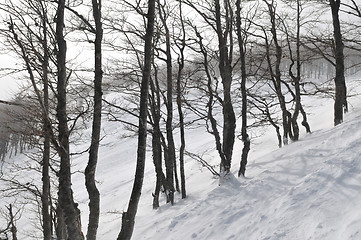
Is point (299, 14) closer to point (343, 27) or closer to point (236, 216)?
point (343, 27)

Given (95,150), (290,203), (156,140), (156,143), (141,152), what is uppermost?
(95,150)

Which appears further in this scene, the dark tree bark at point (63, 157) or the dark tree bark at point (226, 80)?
the dark tree bark at point (226, 80)

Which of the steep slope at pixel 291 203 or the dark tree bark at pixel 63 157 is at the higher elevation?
the dark tree bark at pixel 63 157

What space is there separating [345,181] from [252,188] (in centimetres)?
220

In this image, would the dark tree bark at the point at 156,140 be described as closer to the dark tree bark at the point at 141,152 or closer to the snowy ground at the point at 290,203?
the snowy ground at the point at 290,203

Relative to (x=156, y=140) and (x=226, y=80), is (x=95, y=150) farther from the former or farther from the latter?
(x=156, y=140)

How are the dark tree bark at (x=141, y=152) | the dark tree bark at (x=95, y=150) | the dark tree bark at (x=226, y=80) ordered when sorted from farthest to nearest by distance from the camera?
the dark tree bark at (x=226, y=80)
the dark tree bark at (x=95, y=150)
the dark tree bark at (x=141, y=152)

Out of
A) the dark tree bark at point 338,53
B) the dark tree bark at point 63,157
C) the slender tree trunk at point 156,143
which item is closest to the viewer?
the dark tree bark at point 63,157

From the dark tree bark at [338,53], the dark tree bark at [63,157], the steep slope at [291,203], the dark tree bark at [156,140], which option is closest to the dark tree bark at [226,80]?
the steep slope at [291,203]

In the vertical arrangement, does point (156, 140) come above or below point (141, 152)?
below

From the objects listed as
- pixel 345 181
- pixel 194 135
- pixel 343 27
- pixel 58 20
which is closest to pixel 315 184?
pixel 345 181

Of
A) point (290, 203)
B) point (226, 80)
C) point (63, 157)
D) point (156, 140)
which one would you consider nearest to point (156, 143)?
point (156, 140)

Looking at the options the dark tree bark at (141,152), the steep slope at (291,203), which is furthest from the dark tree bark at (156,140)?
the dark tree bark at (141,152)

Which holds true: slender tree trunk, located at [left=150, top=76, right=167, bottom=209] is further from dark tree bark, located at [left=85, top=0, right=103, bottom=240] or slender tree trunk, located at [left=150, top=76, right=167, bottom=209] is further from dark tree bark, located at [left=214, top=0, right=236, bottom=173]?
dark tree bark, located at [left=85, top=0, right=103, bottom=240]
